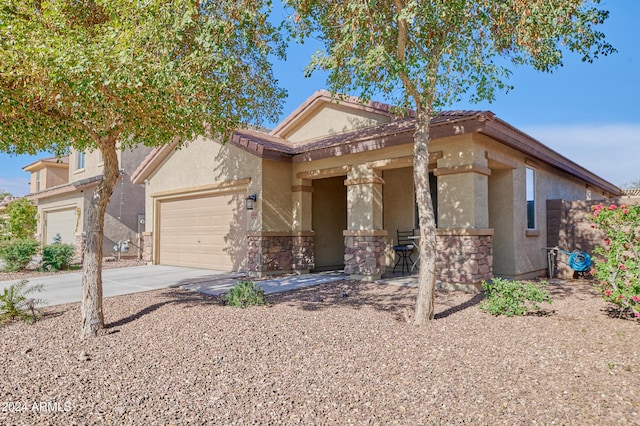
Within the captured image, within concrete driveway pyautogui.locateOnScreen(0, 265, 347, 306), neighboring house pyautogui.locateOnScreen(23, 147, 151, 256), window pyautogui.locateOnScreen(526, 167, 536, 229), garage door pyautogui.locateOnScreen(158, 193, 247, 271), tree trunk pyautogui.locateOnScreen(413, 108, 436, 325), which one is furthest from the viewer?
neighboring house pyautogui.locateOnScreen(23, 147, 151, 256)

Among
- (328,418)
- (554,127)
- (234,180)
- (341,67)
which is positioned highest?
(554,127)

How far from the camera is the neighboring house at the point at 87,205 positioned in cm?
1714

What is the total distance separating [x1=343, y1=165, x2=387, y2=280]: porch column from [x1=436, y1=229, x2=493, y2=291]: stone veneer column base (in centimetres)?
163

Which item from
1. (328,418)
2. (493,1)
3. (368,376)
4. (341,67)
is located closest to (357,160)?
(341,67)

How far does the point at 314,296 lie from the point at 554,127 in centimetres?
2012

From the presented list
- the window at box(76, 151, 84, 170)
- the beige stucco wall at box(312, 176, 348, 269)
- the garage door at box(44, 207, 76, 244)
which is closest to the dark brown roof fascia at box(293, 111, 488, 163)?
the beige stucco wall at box(312, 176, 348, 269)

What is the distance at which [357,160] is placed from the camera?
10047mm

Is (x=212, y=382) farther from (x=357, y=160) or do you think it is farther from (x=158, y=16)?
(x=357, y=160)

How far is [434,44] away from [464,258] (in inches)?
Result: 164

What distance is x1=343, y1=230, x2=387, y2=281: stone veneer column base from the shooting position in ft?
31.3

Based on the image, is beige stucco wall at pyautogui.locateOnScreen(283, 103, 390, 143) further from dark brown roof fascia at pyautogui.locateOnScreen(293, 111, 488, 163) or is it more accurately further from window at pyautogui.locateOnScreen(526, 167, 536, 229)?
window at pyautogui.locateOnScreen(526, 167, 536, 229)

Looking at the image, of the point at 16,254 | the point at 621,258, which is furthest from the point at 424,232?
the point at 16,254

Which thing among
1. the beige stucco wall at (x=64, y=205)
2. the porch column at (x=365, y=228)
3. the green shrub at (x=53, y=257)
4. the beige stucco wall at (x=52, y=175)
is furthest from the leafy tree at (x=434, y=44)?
the beige stucco wall at (x=52, y=175)

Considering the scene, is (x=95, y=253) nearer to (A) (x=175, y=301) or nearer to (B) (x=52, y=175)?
(A) (x=175, y=301)
